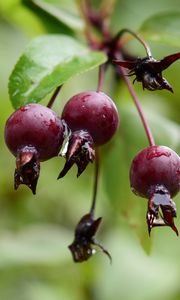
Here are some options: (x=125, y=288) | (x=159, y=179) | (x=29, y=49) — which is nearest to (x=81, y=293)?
(x=125, y=288)

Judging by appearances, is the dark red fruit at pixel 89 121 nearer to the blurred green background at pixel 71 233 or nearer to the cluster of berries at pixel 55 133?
the cluster of berries at pixel 55 133

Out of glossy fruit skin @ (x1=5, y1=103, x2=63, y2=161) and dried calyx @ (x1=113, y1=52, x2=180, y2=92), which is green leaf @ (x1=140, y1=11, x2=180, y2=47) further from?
glossy fruit skin @ (x1=5, y1=103, x2=63, y2=161)

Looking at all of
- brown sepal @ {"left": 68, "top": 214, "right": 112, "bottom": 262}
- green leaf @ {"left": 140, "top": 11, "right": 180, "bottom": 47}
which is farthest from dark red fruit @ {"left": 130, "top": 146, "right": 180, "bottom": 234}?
green leaf @ {"left": 140, "top": 11, "right": 180, "bottom": 47}

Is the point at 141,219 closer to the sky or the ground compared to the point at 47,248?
closer to the ground

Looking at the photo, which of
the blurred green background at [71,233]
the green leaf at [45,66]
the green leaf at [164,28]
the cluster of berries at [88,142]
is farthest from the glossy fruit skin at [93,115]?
the blurred green background at [71,233]

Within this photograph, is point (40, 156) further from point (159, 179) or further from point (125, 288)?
point (125, 288)

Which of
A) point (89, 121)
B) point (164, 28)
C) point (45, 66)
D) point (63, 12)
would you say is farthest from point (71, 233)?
point (89, 121)
